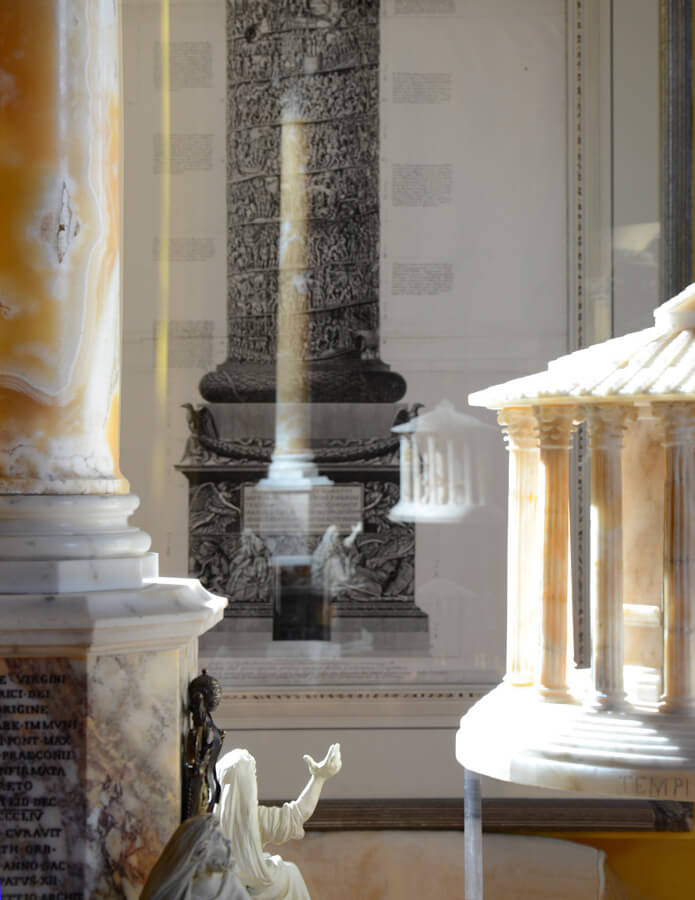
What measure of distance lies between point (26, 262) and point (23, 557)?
99 centimetres

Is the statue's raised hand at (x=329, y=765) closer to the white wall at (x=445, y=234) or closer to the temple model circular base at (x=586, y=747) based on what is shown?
the temple model circular base at (x=586, y=747)

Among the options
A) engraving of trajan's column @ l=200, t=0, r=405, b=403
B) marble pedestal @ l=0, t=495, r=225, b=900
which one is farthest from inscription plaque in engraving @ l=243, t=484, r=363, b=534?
marble pedestal @ l=0, t=495, r=225, b=900

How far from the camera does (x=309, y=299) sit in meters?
7.36

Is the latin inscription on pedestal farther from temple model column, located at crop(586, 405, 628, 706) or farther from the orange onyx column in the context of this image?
temple model column, located at crop(586, 405, 628, 706)

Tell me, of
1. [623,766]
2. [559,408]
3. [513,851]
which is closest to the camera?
[623,766]

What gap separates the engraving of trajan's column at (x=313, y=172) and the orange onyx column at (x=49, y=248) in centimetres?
331

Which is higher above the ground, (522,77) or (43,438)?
(522,77)

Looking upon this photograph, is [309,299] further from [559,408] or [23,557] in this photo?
[23,557]

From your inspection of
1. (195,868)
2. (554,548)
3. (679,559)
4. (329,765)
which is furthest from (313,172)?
(195,868)

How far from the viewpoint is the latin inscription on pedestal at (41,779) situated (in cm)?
361

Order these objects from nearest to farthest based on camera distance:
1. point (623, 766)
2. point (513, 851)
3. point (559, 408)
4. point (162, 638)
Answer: point (162, 638)
point (623, 766)
point (559, 408)
point (513, 851)

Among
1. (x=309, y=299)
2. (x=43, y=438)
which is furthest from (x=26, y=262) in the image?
(x=309, y=299)

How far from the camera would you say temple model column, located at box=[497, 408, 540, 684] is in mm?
5574

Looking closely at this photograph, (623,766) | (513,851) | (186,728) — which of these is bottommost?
(513,851)
